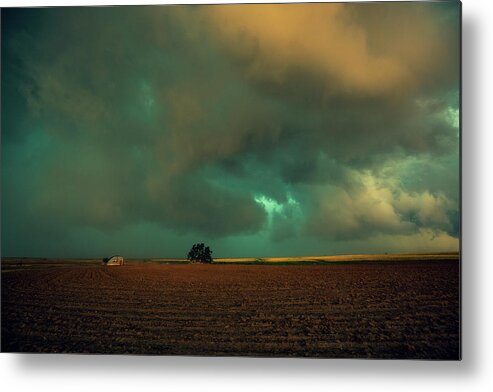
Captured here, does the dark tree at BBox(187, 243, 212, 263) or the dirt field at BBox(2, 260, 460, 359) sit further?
the dark tree at BBox(187, 243, 212, 263)

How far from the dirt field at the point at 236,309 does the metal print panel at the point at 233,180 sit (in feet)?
0.03

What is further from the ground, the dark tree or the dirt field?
the dark tree

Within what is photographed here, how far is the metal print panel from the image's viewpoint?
12.9 feet

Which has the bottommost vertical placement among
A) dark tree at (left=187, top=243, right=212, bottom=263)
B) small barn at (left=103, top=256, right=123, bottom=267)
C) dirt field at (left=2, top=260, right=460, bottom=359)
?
dirt field at (left=2, top=260, right=460, bottom=359)

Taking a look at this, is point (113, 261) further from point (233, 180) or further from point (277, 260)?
point (277, 260)

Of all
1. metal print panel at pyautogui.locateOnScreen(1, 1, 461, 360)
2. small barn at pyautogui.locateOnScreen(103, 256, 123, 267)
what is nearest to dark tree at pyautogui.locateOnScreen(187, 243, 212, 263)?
metal print panel at pyautogui.locateOnScreen(1, 1, 461, 360)

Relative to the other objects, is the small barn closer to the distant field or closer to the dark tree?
the distant field

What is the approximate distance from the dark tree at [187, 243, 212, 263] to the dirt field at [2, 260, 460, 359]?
1.7 inches

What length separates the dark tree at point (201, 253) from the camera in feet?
13.3

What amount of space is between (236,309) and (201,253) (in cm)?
43

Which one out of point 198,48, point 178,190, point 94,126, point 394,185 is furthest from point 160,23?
point 394,185

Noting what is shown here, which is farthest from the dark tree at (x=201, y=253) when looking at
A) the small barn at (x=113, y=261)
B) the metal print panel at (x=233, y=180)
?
the small barn at (x=113, y=261)

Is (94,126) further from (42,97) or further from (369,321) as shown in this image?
(369,321)

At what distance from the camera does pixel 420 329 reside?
3918 millimetres
